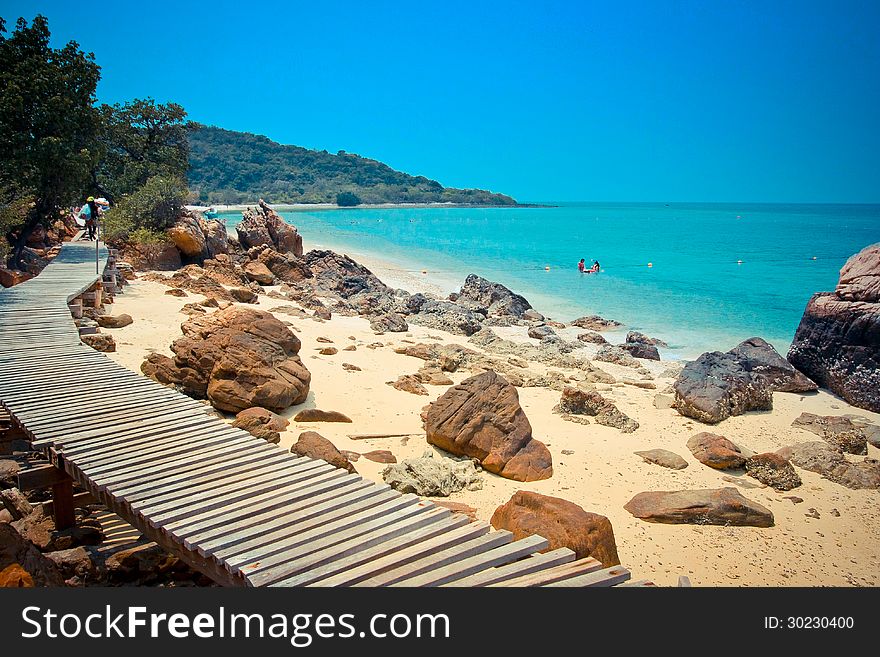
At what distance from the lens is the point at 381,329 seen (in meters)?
18.3

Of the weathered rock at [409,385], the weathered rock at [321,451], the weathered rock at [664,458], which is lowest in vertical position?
the weathered rock at [664,458]

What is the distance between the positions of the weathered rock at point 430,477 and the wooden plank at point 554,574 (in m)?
3.29

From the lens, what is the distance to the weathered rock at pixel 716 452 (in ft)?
30.7

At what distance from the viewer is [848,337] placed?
14906 millimetres

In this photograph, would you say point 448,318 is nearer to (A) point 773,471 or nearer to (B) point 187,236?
(B) point 187,236

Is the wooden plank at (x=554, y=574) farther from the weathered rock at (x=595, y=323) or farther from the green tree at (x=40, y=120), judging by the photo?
the weathered rock at (x=595, y=323)

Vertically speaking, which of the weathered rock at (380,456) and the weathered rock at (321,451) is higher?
the weathered rock at (321,451)

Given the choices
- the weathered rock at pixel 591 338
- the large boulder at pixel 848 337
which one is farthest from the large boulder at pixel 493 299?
the large boulder at pixel 848 337

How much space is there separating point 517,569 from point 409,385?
25.6 feet

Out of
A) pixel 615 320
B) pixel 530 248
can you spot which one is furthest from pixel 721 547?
pixel 530 248

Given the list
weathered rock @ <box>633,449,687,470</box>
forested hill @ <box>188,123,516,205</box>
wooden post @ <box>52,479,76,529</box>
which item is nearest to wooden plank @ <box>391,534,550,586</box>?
wooden post @ <box>52,479,76,529</box>

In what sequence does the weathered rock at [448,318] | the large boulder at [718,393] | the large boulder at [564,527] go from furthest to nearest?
1. the weathered rock at [448,318]
2. the large boulder at [718,393]
3. the large boulder at [564,527]

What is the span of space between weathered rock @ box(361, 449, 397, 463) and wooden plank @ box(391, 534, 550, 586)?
4.10 meters
